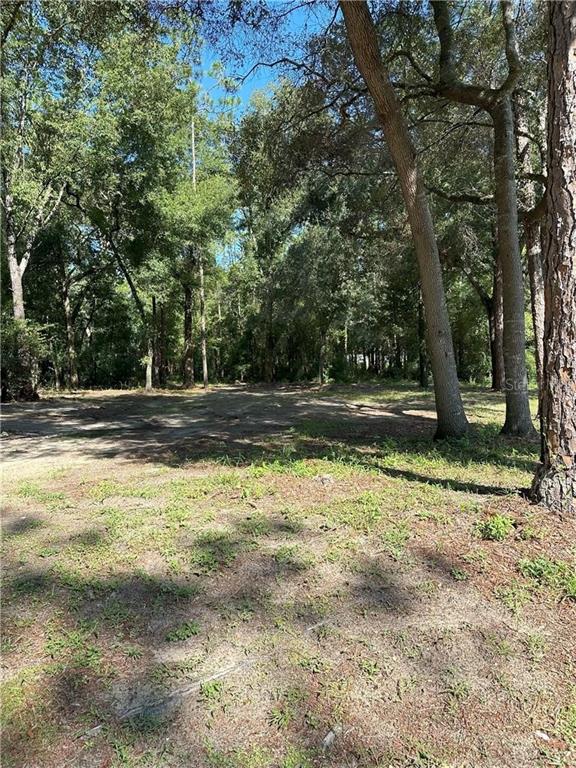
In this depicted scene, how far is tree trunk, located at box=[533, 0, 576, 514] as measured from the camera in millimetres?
2785

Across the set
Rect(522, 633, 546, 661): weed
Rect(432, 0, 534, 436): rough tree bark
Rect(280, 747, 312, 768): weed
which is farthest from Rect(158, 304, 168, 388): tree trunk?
Rect(280, 747, 312, 768): weed

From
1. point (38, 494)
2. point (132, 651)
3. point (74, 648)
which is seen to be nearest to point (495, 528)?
point (132, 651)

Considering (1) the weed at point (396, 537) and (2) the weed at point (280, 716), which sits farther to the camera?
(1) the weed at point (396, 537)

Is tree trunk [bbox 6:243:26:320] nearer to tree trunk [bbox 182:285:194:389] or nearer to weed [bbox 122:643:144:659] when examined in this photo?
tree trunk [bbox 182:285:194:389]

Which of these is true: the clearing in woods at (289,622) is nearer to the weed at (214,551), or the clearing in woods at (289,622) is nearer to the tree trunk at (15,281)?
the weed at (214,551)

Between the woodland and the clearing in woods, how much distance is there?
0.01 m

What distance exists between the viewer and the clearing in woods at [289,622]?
4.99 ft

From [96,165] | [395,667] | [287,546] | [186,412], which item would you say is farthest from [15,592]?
[96,165]

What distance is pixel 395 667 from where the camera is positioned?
5.97 feet

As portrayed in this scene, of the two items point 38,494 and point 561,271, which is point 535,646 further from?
point 38,494

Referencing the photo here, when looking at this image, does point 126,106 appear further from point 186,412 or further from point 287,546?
point 287,546

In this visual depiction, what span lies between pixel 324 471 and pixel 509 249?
147 inches

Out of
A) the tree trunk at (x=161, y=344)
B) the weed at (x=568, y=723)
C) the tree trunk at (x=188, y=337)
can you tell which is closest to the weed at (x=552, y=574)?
the weed at (x=568, y=723)

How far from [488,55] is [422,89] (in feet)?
4.11
